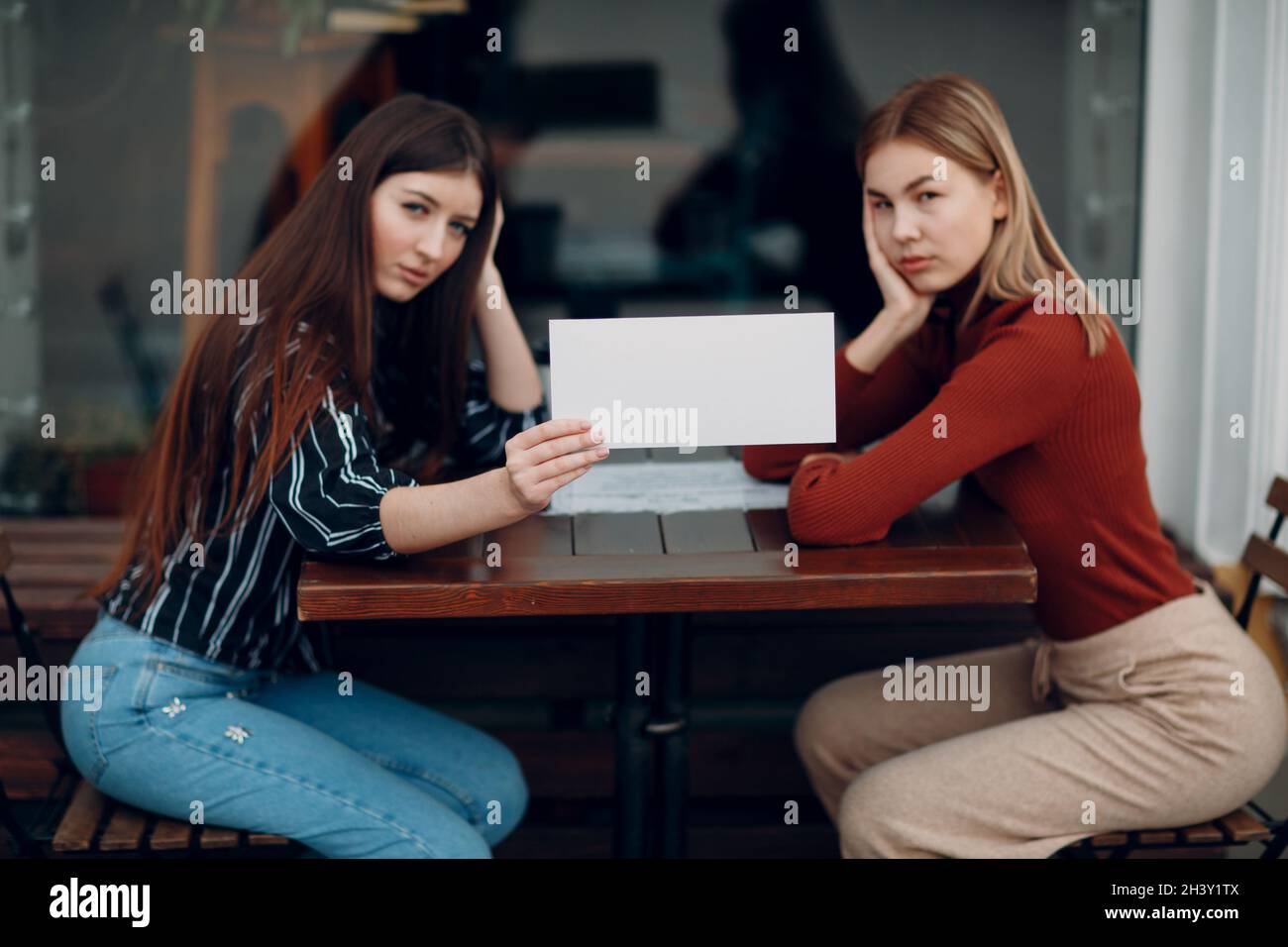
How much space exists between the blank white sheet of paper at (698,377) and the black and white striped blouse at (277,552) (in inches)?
11.7

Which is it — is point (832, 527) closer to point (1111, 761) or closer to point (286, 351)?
point (1111, 761)

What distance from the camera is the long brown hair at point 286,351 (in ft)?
6.49

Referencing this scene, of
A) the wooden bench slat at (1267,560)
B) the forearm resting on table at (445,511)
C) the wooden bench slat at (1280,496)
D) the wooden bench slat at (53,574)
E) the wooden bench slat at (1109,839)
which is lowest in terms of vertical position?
the wooden bench slat at (1109,839)

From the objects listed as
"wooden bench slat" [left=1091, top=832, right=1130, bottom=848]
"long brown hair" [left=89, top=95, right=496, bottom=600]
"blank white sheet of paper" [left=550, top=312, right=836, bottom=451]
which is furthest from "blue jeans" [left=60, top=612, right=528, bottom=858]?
"wooden bench slat" [left=1091, top=832, right=1130, bottom=848]

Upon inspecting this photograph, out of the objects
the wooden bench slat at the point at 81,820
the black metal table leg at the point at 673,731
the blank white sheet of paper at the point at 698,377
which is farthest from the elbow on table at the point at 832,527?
the wooden bench slat at the point at 81,820

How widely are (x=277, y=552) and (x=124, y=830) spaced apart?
1.39 ft

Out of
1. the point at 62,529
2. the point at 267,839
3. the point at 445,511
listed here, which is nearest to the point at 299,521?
the point at 445,511

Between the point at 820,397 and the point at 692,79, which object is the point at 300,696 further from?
the point at 692,79

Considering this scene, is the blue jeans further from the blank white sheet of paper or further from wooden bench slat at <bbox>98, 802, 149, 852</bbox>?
the blank white sheet of paper

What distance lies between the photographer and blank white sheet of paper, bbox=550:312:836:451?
1828 millimetres

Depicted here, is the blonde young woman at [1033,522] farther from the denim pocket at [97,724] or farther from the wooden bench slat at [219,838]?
the denim pocket at [97,724]

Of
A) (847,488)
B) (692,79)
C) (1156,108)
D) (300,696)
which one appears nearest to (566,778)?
(300,696)

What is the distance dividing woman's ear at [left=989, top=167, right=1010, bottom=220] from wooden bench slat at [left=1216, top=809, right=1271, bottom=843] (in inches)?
36.2

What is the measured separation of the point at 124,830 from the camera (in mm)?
2010
